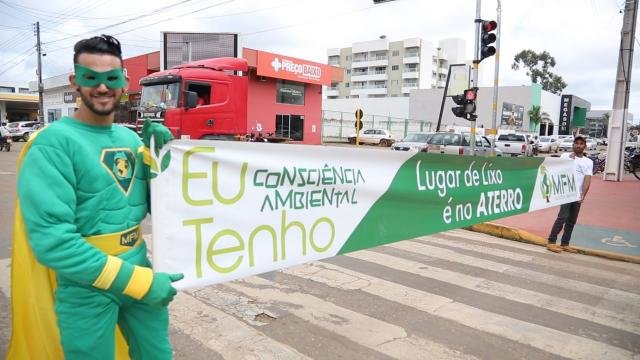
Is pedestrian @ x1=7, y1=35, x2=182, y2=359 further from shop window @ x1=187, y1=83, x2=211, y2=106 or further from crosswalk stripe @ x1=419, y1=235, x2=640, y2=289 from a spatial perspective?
shop window @ x1=187, y1=83, x2=211, y2=106

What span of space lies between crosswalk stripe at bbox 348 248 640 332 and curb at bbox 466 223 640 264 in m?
2.31

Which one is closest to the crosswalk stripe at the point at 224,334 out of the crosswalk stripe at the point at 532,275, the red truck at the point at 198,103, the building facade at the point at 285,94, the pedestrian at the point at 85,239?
the pedestrian at the point at 85,239

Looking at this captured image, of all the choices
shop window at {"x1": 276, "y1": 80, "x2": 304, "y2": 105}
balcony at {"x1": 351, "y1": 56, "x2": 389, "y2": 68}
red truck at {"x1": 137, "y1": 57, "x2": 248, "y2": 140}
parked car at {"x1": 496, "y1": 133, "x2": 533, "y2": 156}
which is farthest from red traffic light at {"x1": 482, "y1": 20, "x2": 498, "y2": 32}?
balcony at {"x1": 351, "y1": 56, "x2": 389, "y2": 68}

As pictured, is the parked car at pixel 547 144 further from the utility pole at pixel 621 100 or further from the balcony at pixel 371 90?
the balcony at pixel 371 90

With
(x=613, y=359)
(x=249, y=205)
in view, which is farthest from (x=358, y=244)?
(x=613, y=359)

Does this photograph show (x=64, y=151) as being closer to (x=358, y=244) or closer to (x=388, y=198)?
(x=358, y=244)

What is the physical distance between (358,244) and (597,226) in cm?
770

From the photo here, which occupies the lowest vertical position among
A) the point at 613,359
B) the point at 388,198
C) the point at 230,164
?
the point at 613,359

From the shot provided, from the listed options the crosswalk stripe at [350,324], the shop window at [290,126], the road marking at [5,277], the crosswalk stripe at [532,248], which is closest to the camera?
the crosswalk stripe at [350,324]

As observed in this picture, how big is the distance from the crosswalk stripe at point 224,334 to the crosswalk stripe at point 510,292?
2530mm

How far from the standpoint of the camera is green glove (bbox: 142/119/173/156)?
2.17 m

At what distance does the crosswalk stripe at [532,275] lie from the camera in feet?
16.9

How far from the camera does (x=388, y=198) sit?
4.04 m

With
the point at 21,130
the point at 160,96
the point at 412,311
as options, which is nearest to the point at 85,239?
the point at 412,311
